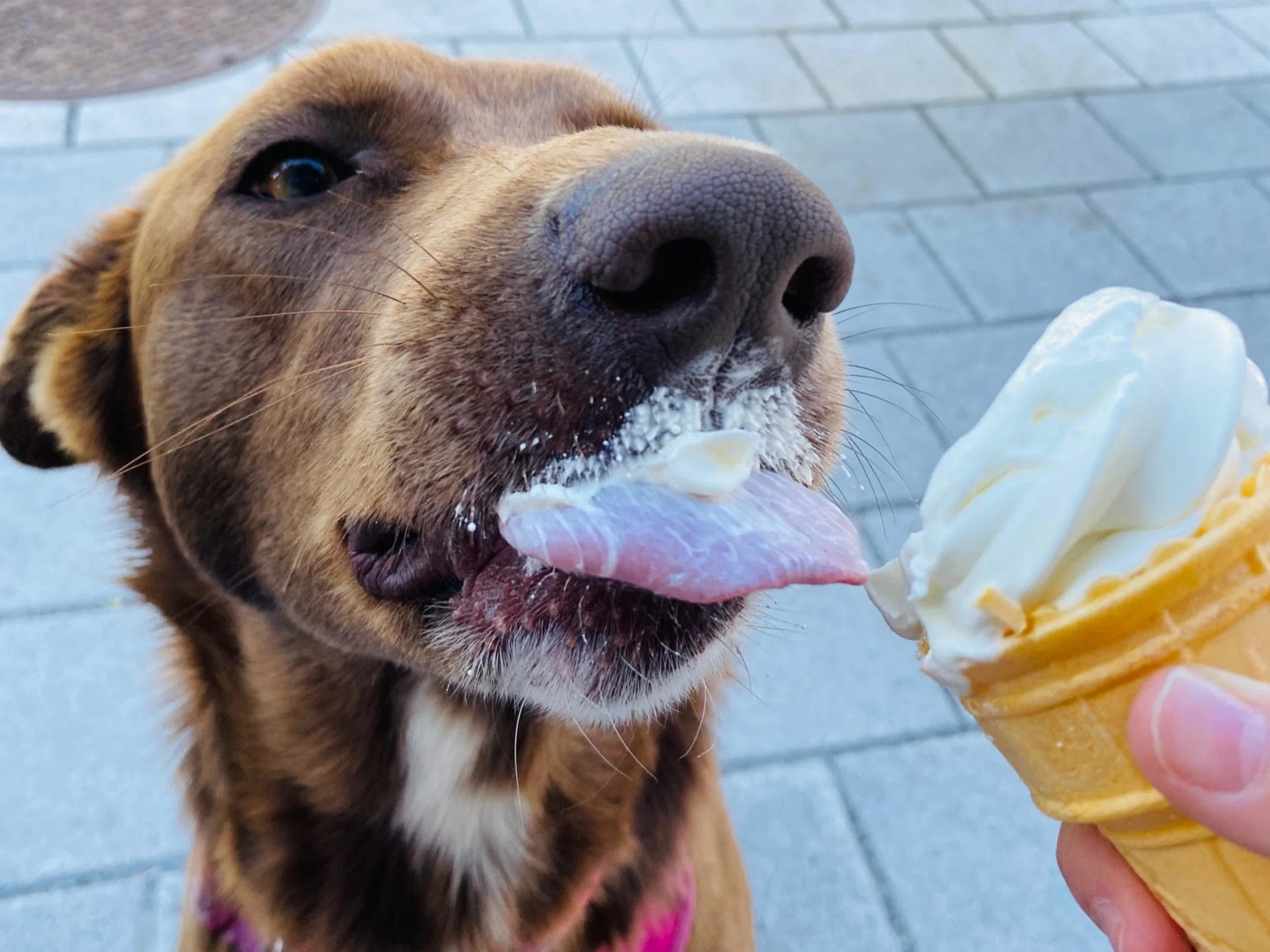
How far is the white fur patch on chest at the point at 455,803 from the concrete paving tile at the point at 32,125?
3.83 meters

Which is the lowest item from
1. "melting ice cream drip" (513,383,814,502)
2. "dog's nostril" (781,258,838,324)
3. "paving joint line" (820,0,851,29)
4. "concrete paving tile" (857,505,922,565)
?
"concrete paving tile" (857,505,922,565)

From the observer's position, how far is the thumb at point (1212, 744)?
3.54ft

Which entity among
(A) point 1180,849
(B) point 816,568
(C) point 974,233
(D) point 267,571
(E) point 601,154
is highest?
(E) point 601,154

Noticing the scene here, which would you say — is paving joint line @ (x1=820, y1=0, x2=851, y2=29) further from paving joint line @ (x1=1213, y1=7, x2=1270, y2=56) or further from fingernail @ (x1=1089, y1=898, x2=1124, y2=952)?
fingernail @ (x1=1089, y1=898, x2=1124, y2=952)

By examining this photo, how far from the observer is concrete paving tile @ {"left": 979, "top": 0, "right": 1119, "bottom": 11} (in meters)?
6.14

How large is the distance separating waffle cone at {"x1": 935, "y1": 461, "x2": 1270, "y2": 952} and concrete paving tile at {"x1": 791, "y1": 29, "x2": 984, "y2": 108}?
453 cm

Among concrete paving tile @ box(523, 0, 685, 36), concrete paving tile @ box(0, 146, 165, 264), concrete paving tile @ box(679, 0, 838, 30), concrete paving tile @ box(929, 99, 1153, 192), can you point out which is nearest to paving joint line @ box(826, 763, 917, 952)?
concrete paving tile @ box(929, 99, 1153, 192)

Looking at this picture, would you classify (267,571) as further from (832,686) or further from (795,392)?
(832,686)

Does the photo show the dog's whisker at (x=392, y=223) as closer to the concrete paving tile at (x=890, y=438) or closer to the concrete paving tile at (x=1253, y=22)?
the concrete paving tile at (x=890, y=438)

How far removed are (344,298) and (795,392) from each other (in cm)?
75

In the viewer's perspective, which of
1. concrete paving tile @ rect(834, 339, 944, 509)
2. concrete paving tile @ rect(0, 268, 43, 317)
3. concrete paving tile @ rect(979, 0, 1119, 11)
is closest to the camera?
concrete paving tile @ rect(834, 339, 944, 509)

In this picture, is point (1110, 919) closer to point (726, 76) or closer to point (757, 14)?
point (726, 76)

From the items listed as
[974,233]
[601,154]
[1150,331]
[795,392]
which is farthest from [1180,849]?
[974,233]

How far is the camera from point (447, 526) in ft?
4.17
